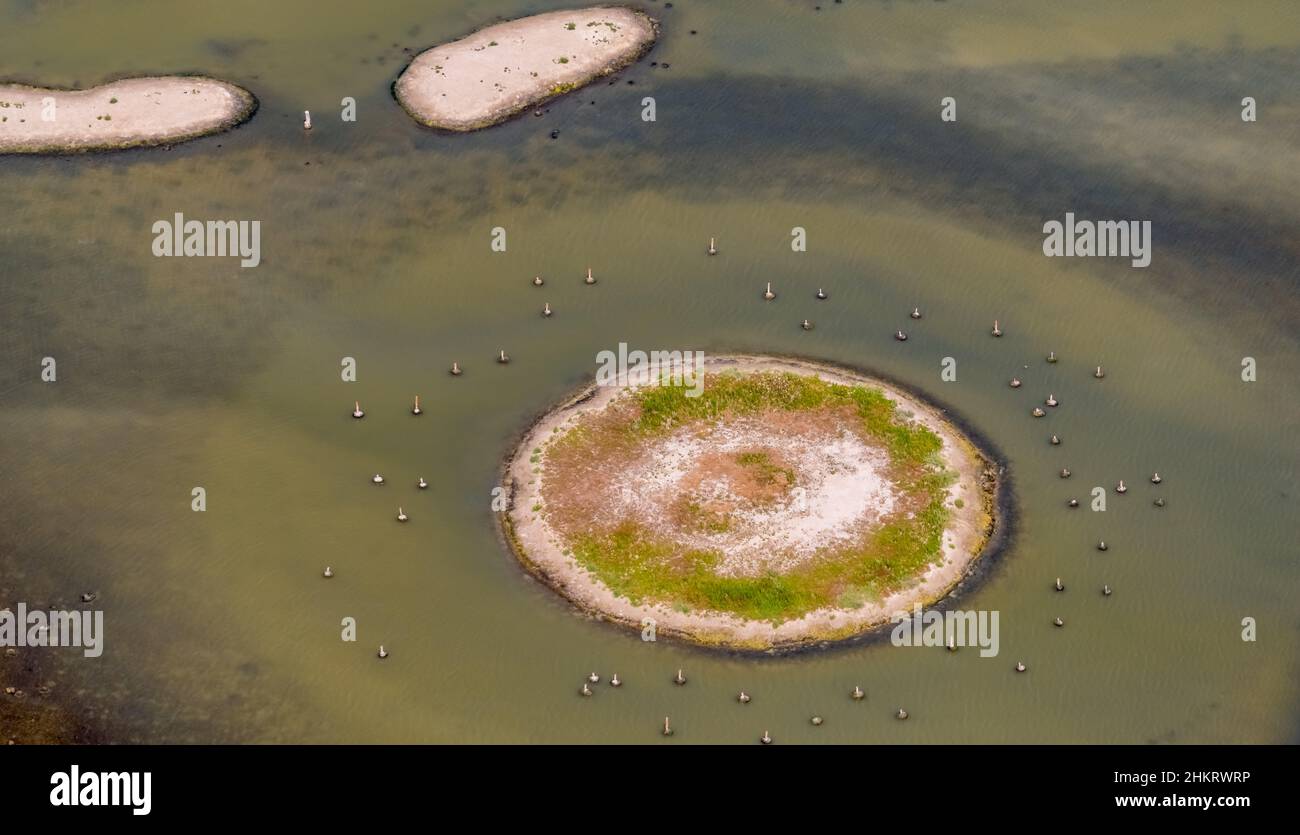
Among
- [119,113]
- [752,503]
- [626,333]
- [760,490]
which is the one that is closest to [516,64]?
[119,113]

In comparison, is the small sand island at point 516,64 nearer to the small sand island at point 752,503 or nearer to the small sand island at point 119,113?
the small sand island at point 119,113

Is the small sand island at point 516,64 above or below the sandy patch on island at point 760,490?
above

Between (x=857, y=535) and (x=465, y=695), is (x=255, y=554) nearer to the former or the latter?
(x=465, y=695)

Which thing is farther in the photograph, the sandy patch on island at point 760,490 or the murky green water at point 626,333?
the sandy patch on island at point 760,490

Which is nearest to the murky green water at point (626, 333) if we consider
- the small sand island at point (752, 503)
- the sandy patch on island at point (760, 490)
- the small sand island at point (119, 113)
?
the small sand island at point (119, 113)

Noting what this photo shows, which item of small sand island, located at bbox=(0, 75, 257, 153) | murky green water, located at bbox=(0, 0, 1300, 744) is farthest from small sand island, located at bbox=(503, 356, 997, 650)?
small sand island, located at bbox=(0, 75, 257, 153)

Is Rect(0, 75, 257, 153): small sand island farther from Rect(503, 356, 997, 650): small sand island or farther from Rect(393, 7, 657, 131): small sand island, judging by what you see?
Rect(503, 356, 997, 650): small sand island

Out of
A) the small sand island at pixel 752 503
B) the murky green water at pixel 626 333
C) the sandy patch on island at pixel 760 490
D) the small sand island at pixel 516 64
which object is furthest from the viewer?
the small sand island at pixel 516 64

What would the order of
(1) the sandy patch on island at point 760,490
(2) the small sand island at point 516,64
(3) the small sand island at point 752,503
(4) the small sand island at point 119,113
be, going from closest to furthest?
(3) the small sand island at point 752,503
(1) the sandy patch on island at point 760,490
(4) the small sand island at point 119,113
(2) the small sand island at point 516,64
